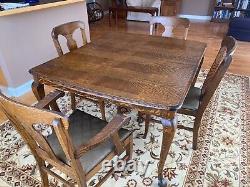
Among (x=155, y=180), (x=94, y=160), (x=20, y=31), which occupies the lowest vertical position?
(x=155, y=180)

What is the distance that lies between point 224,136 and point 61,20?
238 cm

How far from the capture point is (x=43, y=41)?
2.68 meters

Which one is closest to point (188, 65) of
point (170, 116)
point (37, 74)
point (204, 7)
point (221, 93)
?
point (170, 116)

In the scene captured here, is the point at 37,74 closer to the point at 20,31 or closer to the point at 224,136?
the point at 20,31

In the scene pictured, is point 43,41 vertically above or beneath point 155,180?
above

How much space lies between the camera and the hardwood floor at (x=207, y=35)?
3.24 metres

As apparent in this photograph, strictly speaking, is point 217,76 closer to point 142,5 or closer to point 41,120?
point 41,120

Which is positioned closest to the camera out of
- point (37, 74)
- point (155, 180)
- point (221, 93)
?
point (37, 74)

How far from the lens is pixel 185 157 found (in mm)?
1718

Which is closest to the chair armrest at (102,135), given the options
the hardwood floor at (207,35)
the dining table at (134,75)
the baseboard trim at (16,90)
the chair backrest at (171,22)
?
the dining table at (134,75)

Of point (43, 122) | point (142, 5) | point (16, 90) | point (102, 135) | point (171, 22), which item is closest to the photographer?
point (43, 122)

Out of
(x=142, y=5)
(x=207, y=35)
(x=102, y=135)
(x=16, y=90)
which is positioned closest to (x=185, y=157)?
(x=102, y=135)

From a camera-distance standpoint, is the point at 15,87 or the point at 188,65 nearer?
the point at 188,65

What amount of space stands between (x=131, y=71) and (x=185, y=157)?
850 mm
